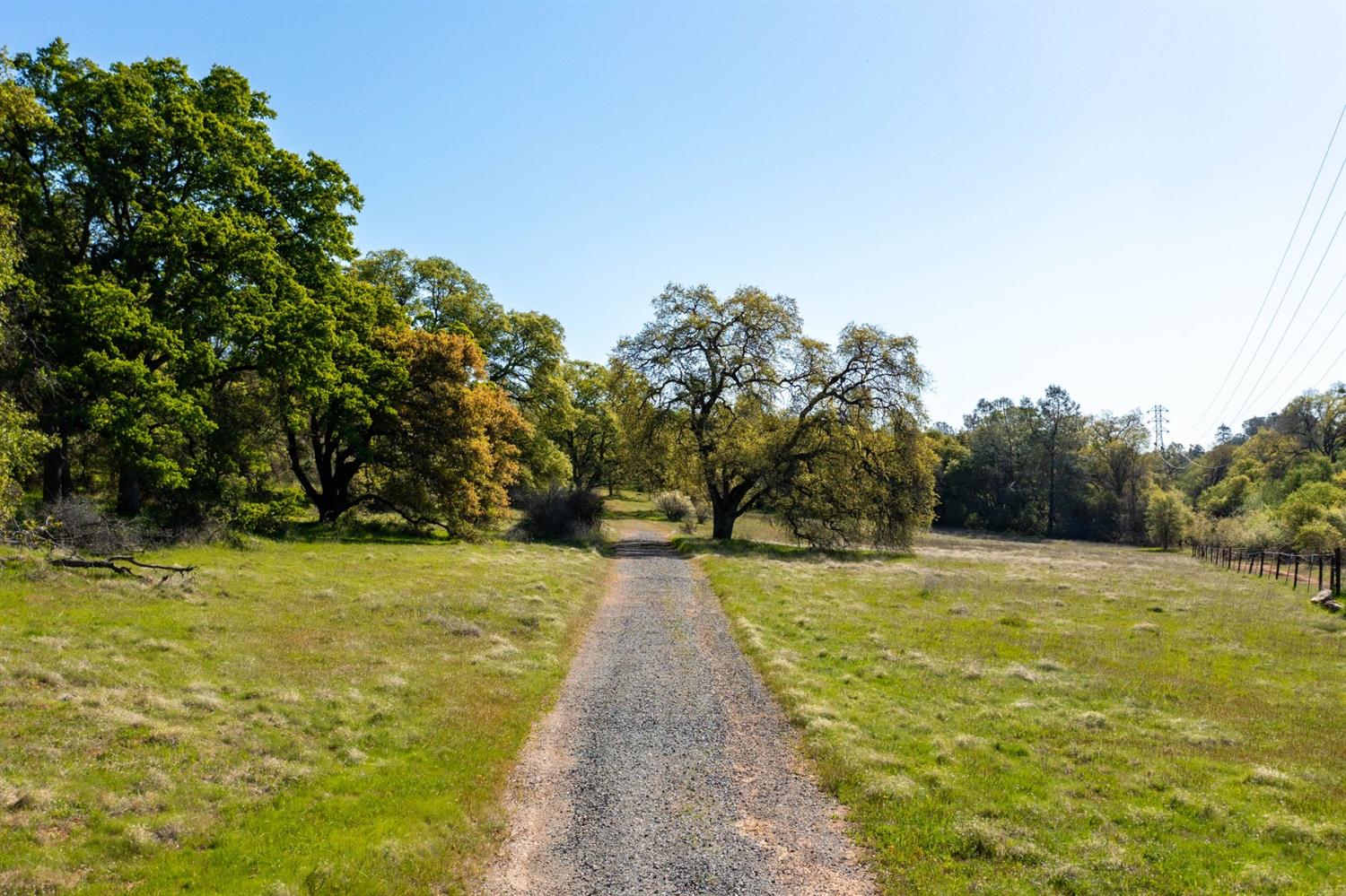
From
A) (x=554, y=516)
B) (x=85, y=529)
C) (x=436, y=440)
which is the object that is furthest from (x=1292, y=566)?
(x=85, y=529)

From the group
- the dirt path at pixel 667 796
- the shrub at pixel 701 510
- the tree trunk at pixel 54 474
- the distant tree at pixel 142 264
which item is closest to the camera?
the dirt path at pixel 667 796

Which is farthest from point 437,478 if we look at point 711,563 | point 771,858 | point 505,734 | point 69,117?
point 771,858

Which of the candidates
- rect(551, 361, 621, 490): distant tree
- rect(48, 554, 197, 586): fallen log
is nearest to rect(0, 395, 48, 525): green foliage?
rect(48, 554, 197, 586): fallen log

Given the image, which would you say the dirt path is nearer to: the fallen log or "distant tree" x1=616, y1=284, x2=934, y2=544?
the fallen log

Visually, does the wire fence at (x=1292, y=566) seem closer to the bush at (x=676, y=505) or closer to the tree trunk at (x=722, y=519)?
the tree trunk at (x=722, y=519)

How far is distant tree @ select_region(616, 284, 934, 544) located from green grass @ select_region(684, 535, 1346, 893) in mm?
18621

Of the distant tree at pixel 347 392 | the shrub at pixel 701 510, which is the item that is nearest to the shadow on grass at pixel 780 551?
the distant tree at pixel 347 392

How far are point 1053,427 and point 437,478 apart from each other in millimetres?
91799

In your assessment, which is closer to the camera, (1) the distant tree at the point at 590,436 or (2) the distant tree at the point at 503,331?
(2) the distant tree at the point at 503,331

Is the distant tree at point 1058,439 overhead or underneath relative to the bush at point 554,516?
overhead

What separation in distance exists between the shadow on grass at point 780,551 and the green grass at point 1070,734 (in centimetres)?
1303

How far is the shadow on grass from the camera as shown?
41.1 m

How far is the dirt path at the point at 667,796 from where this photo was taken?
8.30 meters

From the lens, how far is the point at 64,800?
8516 millimetres
